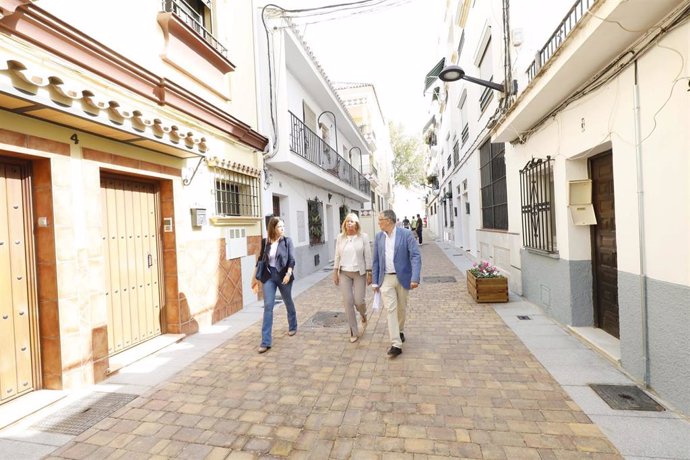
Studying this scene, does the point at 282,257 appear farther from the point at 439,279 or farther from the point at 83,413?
the point at 439,279

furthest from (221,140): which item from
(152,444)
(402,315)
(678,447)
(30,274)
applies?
(678,447)

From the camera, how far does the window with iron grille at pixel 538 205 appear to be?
5.36 meters

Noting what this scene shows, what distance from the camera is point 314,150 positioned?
435 inches

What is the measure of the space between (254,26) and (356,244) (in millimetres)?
5753

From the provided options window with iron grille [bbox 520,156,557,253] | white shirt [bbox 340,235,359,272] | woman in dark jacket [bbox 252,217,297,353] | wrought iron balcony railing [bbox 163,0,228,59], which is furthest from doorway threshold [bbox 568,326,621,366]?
wrought iron balcony railing [bbox 163,0,228,59]

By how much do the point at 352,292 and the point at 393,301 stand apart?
730 millimetres

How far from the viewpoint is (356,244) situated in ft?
15.9

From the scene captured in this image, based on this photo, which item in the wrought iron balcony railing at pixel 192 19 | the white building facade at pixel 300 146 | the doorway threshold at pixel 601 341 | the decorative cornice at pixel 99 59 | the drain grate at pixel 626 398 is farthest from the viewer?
the white building facade at pixel 300 146

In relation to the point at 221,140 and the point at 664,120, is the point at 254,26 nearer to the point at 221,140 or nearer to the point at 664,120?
the point at 221,140

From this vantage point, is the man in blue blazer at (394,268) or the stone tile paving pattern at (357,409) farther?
the man in blue blazer at (394,268)

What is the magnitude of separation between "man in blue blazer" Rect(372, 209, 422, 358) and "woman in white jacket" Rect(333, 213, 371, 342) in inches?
12.2

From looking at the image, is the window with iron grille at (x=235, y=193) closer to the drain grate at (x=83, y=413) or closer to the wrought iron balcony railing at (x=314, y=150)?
the wrought iron balcony railing at (x=314, y=150)

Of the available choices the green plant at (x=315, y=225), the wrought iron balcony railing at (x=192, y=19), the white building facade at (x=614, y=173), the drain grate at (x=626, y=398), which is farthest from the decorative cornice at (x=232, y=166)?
the drain grate at (x=626, y=398)

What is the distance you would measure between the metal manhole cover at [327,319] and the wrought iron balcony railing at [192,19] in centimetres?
478
